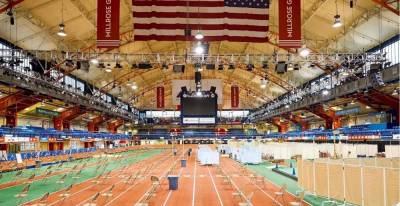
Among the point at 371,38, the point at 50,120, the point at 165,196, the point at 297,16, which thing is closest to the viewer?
the point at 297,16

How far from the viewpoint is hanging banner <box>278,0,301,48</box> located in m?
14.1

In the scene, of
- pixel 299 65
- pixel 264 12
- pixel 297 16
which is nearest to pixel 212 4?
pixel 264 12

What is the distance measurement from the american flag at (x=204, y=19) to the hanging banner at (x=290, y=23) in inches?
33.1

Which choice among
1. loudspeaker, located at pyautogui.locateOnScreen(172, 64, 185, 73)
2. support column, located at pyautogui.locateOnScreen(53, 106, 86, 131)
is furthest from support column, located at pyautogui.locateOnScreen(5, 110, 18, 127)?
loudspeaker, located at pyautogui.locateOnScreen(172, 64, 185, 73)

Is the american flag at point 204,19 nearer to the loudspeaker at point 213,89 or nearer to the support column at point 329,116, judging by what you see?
the loudspeaker at point 213,89

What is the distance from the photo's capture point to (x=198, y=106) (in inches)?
1373

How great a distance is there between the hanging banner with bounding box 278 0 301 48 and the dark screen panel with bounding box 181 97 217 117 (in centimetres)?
2080

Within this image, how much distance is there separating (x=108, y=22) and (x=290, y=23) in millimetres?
6663

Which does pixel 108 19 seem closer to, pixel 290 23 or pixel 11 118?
pixel 290 23

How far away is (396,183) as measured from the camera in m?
9.91

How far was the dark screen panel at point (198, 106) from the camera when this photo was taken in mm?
34719

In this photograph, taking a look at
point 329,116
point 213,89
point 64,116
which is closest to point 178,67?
point 213,89

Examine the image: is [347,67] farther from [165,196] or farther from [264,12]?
[165,196]

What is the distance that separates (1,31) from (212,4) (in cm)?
1791
